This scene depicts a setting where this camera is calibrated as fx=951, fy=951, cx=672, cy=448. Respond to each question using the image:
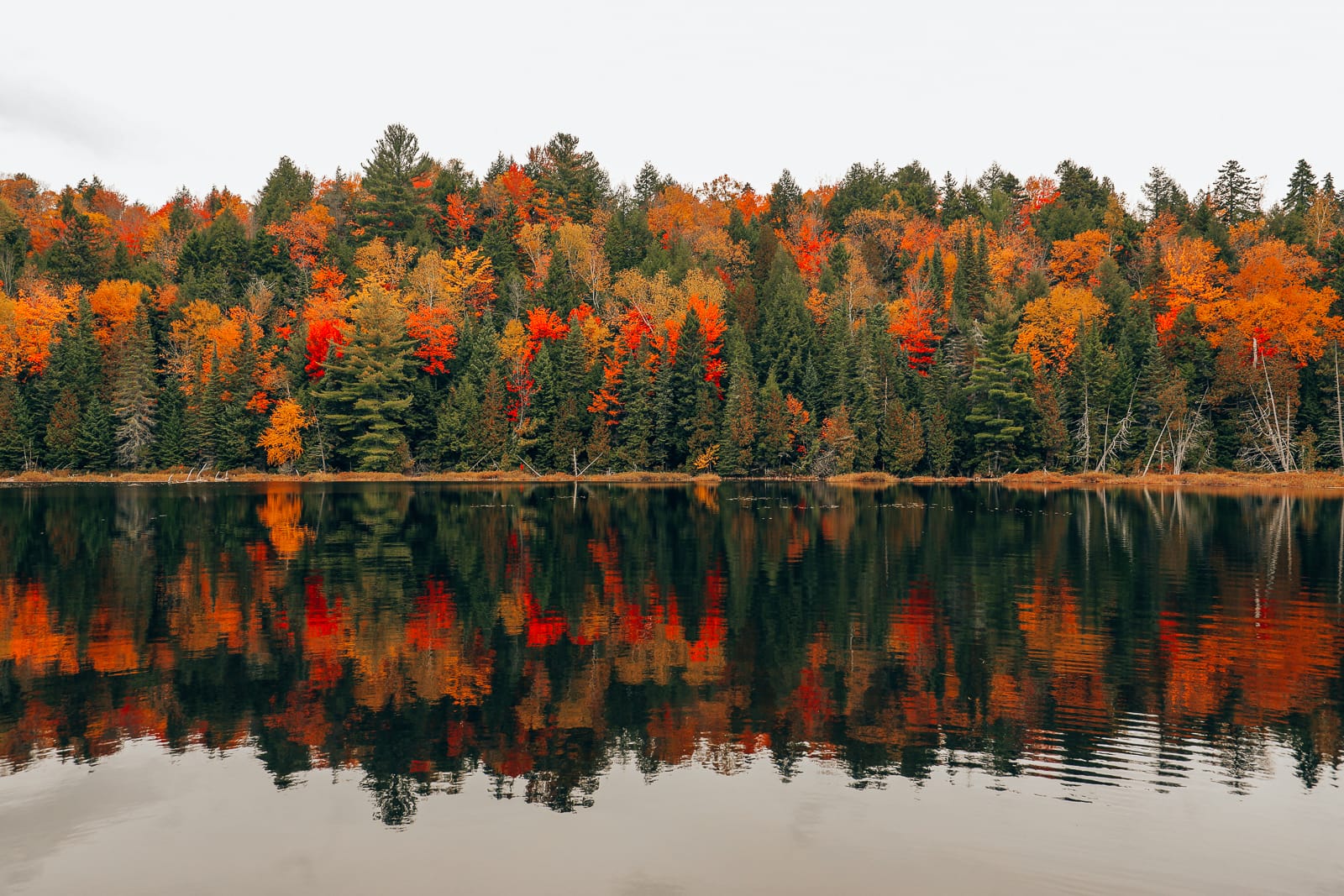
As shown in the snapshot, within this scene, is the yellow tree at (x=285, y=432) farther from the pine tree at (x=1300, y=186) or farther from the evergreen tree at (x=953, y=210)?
the pine tree at (x=1300, y=186)

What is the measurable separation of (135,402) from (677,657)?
111 metres

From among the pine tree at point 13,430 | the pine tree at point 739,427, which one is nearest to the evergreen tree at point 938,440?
the pine tree at point 739,427

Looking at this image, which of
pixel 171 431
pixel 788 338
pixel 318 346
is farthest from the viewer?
pixel 788 338

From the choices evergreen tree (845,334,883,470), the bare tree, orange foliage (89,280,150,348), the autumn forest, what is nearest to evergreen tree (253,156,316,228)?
the autumn forest

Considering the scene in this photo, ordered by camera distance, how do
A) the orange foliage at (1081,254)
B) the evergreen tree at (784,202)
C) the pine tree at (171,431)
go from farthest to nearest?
the evergreen tree at (784,202)
the orange foliage at (1081,254)
the pine tree at (171,431)

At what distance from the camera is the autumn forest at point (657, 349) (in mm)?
104438

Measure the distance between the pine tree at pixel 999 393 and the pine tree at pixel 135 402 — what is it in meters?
95.2

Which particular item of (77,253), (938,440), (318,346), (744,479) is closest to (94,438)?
(318,346)

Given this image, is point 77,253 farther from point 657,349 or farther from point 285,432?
point 657,349

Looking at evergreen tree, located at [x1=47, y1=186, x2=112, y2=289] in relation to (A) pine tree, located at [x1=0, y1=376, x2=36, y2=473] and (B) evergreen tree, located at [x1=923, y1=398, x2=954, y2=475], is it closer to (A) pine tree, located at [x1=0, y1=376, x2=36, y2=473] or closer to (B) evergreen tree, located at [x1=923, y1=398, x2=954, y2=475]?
(A) pine tree, located at [x1=0, y1=376, x2=36, y2=473]

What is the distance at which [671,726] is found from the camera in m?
17.2

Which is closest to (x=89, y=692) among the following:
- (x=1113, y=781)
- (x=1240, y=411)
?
(x=1113, y=781)

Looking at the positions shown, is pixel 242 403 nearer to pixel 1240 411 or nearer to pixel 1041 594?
pixel 1041 594

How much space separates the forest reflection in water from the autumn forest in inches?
2459
